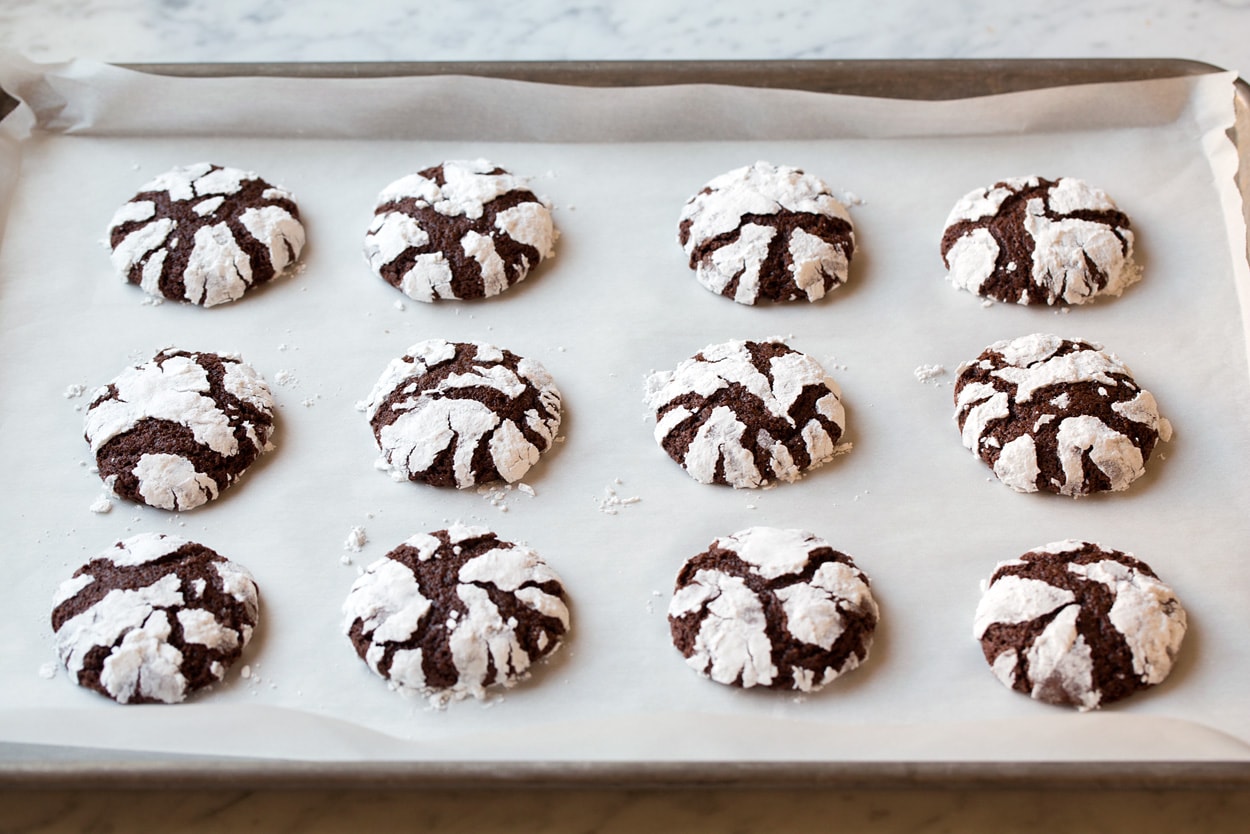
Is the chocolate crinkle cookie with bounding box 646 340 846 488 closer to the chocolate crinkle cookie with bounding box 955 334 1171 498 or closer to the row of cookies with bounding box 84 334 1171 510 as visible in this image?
the row of cookies with bounding box 84 334 1171 510

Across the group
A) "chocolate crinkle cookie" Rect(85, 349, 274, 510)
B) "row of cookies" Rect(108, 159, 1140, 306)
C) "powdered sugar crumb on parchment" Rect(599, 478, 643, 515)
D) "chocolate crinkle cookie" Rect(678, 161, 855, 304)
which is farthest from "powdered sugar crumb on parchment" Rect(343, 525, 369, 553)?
"chocolate crinkle cookie" Rect(678, 161, 855, 304)

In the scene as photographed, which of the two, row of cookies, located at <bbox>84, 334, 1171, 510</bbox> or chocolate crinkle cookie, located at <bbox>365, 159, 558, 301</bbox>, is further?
chocolate crinkle cookie, located at <bbox>365, 159, 558, 301</bbox>

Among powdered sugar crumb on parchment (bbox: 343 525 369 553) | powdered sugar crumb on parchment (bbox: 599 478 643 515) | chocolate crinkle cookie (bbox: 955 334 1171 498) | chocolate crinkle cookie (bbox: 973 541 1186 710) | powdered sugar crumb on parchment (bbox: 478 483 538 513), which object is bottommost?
chocolate crinkle cookie (bbox: 973 541 1186 710)

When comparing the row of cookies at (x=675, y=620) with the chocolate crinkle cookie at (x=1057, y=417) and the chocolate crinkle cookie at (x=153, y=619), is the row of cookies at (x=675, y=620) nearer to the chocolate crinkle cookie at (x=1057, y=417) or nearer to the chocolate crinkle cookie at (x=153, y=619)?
the chocolate crinkle cookie at (x=153, y=619)

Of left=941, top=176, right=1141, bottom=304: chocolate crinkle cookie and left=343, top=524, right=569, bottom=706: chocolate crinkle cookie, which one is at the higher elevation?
left=941, top=176, right=1141, bottom=304: chocolate crinkle cookie

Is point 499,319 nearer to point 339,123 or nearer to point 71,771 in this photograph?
point 339,123

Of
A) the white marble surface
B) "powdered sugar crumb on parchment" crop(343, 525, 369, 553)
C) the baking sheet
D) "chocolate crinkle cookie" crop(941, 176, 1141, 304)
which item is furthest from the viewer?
the white marble surface
